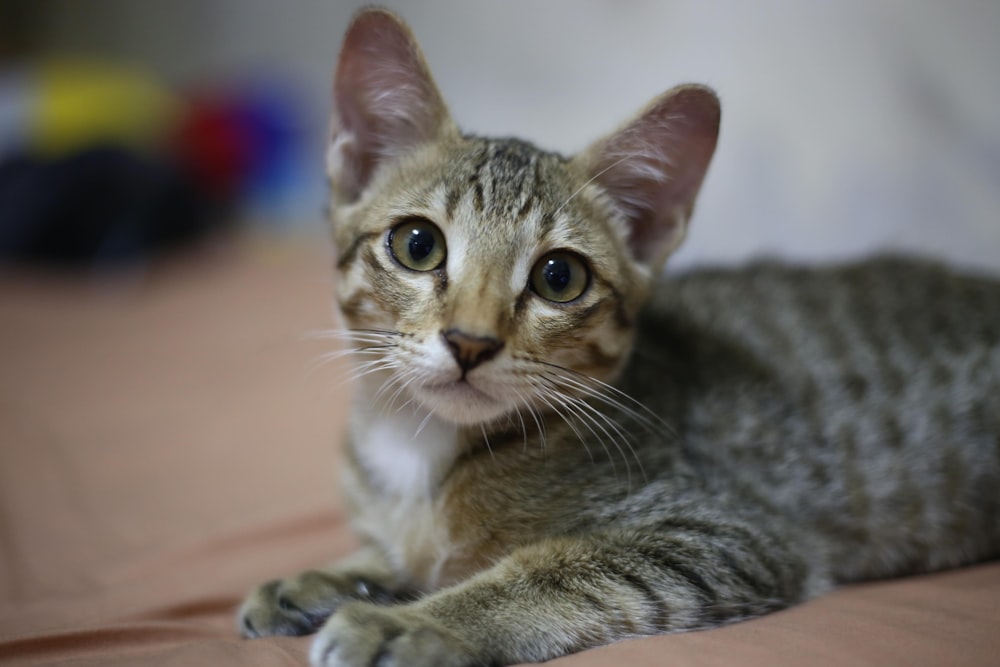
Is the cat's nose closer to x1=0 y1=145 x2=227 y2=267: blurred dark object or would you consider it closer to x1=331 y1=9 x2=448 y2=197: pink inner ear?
x1=331 y1=9 x2=448 y2=197: pink inner ear

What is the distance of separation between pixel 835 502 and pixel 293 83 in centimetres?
390

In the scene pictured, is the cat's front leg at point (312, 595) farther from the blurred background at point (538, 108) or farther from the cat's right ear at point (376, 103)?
the blurred background at point (538, 108)

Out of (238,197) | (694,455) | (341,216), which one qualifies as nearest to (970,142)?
(694,455)

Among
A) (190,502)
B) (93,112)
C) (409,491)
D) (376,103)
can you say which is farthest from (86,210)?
(409,491)

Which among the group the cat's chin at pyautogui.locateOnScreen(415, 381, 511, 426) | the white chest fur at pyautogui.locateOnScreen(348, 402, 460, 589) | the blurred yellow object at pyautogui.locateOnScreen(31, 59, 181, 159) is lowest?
the white chest fur at pyautogui.locateOnScreen(348, 402, 460, 589)

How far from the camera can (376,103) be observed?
55.5 inches

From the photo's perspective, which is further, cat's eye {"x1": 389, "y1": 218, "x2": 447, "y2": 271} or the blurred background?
the blurred background

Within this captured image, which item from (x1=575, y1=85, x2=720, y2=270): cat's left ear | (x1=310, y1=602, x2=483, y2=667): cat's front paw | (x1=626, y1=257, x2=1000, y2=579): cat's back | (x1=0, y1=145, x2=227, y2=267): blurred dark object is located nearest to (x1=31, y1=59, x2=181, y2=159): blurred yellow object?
(x1=0, y1=145, x2=227, y2=267): blurred dark object

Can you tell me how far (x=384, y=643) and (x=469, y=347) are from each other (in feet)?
1.24

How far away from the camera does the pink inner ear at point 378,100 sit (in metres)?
1.33

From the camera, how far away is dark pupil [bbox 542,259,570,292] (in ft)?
4.12

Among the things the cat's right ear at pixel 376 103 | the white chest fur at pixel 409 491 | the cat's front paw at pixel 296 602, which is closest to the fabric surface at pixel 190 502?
the cat's front paw at pixel 296 602

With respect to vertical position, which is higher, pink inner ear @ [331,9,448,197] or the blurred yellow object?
the blurred yellow object

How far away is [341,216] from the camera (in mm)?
1426
